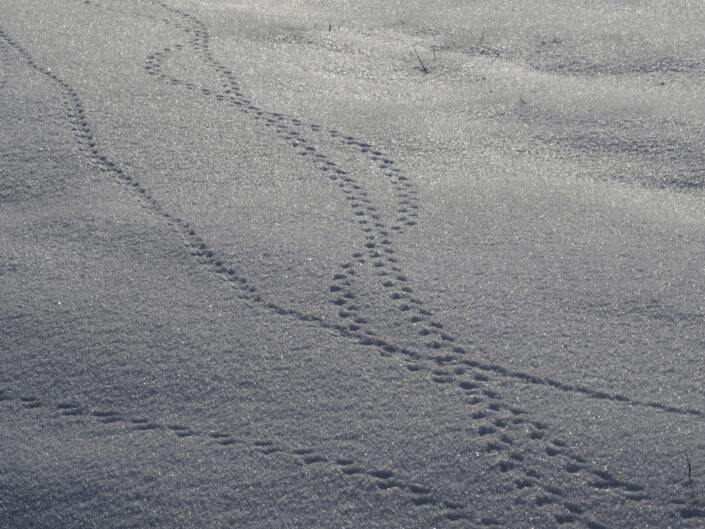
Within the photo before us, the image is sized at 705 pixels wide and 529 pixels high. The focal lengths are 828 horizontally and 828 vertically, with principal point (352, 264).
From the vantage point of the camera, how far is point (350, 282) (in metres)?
2.37

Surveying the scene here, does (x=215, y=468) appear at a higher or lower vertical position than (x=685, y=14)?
lower

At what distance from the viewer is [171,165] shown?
296cm

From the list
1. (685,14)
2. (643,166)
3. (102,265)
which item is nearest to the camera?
(102,265)

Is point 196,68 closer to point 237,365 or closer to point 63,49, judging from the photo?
point 63,49

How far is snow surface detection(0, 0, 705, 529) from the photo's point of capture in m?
1.75

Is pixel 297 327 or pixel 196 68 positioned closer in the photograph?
pixel 297 327

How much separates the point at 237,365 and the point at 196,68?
6.65ft

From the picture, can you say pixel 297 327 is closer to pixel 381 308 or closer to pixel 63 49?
pixel 381 308

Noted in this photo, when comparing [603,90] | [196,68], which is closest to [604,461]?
[603,90]

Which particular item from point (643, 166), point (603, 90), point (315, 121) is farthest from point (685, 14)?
point (315, 121)

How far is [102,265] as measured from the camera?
2434mm

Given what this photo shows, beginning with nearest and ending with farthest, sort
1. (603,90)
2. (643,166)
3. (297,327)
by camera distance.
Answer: (297,327)
(643,166)
(603,90)

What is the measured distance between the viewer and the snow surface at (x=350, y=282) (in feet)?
5.74

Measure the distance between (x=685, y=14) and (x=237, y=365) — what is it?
3.31 m
